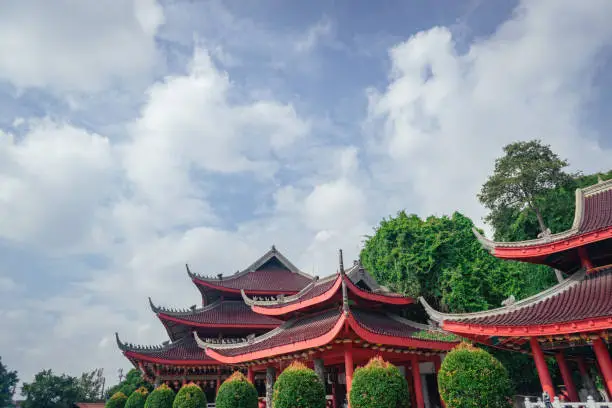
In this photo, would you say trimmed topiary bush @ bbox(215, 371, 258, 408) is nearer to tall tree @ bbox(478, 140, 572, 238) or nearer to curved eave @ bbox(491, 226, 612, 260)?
curved eave @ bbox(491, 226, 612, 260)

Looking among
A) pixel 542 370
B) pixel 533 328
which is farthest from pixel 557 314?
pixel 542 370

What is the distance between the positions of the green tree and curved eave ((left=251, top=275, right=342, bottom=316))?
37.7m

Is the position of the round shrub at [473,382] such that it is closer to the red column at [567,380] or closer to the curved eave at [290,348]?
the curved eave at [290,348]

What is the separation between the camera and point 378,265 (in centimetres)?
2473

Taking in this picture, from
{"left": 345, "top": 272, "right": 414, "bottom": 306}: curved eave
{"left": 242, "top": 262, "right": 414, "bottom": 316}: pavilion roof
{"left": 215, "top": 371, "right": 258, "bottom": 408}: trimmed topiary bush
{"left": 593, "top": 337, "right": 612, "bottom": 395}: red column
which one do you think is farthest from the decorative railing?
{"left": 215, "top": 371, "right": 258, "bottom": 408}: trimmed topiary bush

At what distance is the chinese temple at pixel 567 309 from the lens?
12016 millimetres

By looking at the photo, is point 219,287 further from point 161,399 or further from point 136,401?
point 161,399

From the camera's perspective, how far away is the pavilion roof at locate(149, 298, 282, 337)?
89.8 ft

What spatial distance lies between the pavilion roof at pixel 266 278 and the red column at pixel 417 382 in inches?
538

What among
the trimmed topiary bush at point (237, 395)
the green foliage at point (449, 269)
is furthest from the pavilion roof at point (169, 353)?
the green foliage at point (449, 269)

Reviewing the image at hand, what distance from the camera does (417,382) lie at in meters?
18.6

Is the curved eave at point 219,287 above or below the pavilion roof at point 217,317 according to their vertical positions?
above

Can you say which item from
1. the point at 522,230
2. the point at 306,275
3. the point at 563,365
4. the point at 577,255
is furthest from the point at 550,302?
the point at 306,275

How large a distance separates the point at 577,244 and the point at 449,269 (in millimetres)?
8969
